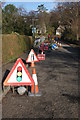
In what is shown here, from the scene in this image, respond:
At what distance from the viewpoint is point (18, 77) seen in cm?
680

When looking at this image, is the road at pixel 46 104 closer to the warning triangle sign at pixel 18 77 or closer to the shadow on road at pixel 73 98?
the shadow on road at pixel 73 98

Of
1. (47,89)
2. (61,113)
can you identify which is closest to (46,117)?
(61,113)

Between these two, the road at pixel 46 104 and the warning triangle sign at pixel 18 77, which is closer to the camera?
the road at pixel 46 104

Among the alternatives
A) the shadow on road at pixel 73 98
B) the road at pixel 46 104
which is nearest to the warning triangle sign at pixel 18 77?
the road at pixel 46 104

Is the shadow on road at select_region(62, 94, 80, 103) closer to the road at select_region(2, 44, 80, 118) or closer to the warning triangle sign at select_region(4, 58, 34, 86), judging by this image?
the road at select_region(2, 44, 80, 118)

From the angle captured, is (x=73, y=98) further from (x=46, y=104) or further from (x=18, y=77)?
(x=18, y=77)

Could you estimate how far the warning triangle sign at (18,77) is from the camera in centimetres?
675

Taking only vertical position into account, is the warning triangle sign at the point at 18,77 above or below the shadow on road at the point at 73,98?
above

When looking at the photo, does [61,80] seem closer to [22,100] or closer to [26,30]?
[22,100]

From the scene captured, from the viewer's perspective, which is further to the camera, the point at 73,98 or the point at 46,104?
the point at 73,98

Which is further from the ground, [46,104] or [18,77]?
[18,77]

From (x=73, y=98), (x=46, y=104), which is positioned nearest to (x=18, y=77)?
(x=46, y=104)

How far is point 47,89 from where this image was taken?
7703 millimetres

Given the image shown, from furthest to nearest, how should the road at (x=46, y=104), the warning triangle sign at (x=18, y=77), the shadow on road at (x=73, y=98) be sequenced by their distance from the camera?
the warning triangle sign at (x=18, y=77), the shadow on road at (x=73, y=98), the road at (x=46, y=104)
